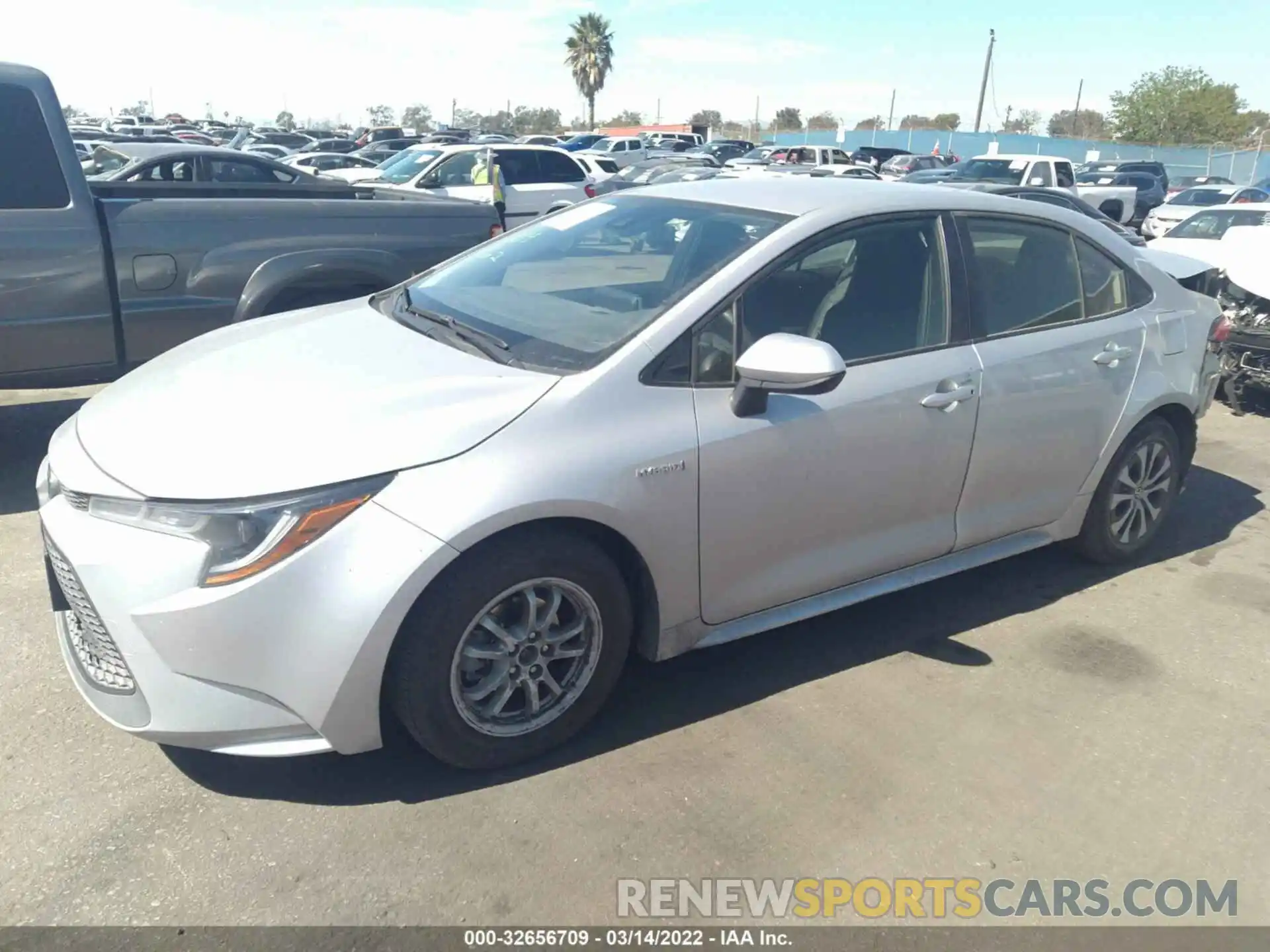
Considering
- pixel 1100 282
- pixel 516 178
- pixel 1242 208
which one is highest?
pixel 1100 282

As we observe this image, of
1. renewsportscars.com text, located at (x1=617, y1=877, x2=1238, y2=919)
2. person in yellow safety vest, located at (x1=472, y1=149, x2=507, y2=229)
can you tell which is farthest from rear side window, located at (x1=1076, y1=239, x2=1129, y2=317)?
person in yellow safety vest, located at (x1=472, y1=149, x2=507, y2=229)

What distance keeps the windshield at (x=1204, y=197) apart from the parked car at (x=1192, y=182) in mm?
3256

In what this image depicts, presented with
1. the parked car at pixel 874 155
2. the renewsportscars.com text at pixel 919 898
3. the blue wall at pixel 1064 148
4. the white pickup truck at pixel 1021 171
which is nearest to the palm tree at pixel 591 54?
the blue wall at pixel 1064 148

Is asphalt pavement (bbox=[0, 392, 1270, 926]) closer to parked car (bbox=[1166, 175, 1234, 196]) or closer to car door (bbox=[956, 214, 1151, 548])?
car door (bbox=[956, 214, 1151, 548])

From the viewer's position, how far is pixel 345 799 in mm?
2842

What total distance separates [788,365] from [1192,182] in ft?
113

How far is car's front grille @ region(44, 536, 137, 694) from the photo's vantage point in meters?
2.66

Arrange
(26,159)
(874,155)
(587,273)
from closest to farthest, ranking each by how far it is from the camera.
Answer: (587,273) → (26,159) → (874,155)

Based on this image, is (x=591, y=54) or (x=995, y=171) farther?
(x=591, y=54)

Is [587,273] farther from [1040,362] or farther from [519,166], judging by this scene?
[519,166]

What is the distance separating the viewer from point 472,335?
3.31 meters

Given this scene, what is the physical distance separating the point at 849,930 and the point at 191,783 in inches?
74.9

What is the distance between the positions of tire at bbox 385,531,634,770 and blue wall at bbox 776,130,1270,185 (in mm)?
42987

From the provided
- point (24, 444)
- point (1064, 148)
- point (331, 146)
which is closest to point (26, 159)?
point (24, 444)
